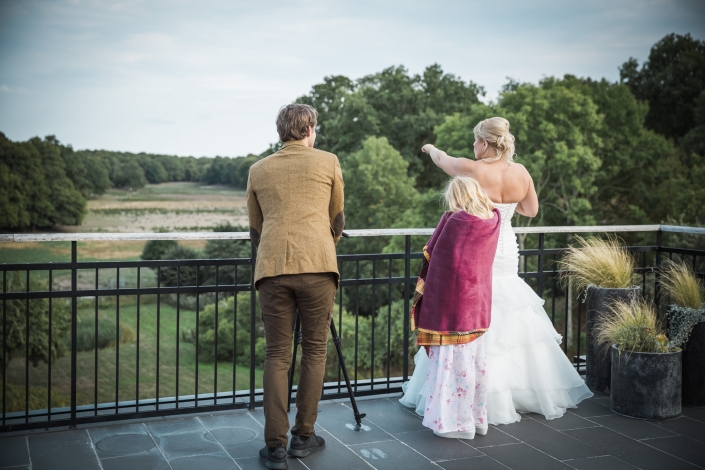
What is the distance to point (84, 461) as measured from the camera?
311cm

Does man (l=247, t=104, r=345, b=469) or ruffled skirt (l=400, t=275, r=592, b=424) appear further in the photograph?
ruffled skirt (l=400, t=275, r=592, b=424)

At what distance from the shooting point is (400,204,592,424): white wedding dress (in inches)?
149

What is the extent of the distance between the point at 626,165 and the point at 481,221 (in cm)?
2216

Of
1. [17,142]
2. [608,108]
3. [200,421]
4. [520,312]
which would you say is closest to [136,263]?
[200,421]

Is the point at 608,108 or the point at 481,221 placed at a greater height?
the point at 608,108

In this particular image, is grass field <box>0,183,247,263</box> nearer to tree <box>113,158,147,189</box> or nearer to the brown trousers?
tree <box>113,158,147,189</box>

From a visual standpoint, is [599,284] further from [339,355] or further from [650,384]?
[339,355]

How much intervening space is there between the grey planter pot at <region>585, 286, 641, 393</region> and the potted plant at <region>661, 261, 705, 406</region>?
0.28 metres

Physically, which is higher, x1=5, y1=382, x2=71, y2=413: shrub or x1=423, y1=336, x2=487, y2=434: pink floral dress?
x1=423, y1=336, x2=487, y2=434: pink floral dress

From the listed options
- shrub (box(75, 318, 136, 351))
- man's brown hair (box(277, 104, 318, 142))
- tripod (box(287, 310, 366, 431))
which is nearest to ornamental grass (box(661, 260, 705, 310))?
tripod (box(287, 310, 366, 431))

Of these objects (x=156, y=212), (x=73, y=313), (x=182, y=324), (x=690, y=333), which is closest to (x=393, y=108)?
(x=156, y=212)

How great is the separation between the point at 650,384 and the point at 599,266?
0.91 meters

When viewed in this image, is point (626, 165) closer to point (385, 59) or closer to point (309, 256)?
point (385, 59)

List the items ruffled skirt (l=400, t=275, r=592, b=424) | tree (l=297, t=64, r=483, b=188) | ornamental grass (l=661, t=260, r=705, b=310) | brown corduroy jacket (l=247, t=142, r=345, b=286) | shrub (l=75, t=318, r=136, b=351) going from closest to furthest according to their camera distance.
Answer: brown corduroy jacket (l=247, t=142, r=345, b=286) → ruffled skirt (l=400, t=275, r=592, b=424) → ornamental grass (l=661, t=260, r=705, b=310) → shrub (l=75, t=318, r=136, b=351) → tree (l=297, t=64, r=483, b=188)
